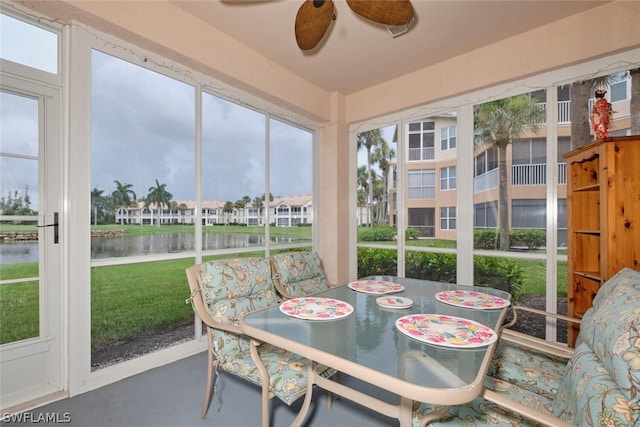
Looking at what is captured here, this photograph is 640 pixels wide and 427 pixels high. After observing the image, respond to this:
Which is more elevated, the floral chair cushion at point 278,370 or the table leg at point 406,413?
the table leg at point 406,413

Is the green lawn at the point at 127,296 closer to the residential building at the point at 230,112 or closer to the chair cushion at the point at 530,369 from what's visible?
the residential building at the point at 230,112

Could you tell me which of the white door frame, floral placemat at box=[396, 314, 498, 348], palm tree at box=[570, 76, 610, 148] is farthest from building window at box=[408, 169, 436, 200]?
the white door frame

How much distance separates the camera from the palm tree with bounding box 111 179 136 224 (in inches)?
84.3

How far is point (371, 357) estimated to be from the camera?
98cm

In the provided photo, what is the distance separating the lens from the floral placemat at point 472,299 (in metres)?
1.51

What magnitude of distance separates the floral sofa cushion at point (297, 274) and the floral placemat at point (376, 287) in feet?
1.94

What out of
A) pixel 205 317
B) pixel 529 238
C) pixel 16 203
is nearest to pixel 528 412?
pixel 205 317

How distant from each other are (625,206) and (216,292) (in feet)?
8.13

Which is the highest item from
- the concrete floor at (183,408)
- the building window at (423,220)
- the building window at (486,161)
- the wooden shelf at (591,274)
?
the building window at (486,161)

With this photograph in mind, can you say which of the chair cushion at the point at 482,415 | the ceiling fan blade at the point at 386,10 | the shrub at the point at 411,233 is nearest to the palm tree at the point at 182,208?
the ceiling fan blade at the point at 386,10

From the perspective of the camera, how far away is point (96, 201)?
2.04 metres

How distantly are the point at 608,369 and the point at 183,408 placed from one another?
2073 millimetres

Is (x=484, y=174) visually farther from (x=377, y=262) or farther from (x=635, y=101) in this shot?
(x=377, y=262)

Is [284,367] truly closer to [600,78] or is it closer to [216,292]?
[216,292]
